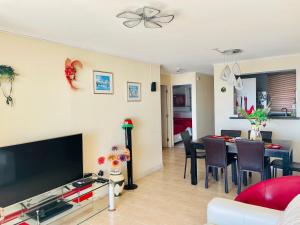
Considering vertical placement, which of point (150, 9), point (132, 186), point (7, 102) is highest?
point (150, 9)

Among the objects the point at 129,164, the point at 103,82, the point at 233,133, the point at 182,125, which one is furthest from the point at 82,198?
the point at 182,125

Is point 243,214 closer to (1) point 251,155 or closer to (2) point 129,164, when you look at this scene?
(1) point 251,155

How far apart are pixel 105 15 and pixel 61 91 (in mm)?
1344

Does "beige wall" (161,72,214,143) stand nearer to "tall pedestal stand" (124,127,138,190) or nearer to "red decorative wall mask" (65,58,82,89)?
"tall pedestal stand" (124,127,138,190)

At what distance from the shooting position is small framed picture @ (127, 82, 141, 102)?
4.25 metres

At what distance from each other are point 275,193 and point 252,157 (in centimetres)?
128

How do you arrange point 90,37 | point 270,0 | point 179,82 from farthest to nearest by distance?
point 179,82
point 90,37
point 270,0

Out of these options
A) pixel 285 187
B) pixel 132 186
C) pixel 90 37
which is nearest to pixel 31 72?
pixel 90 37

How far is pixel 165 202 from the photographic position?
3365mm

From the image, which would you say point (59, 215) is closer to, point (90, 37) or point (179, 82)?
point (90, 37)

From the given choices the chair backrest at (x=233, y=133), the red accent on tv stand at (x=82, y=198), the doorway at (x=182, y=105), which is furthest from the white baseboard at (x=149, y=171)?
the doorway at (x=182, y=105)

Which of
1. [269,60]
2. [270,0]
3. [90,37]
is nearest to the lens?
[270,0]

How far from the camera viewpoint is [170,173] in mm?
4711

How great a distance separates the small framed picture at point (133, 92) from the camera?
4.25 m
